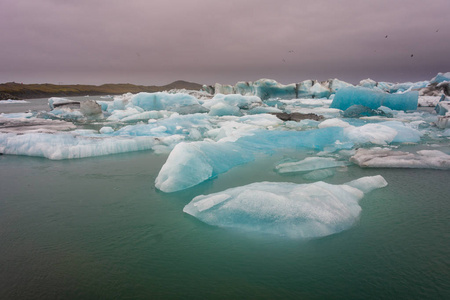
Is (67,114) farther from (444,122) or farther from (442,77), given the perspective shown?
(442,77)

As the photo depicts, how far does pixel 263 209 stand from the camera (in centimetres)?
278

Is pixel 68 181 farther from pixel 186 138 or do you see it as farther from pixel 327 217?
pixel 186 138

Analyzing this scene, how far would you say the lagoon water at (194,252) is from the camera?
193 cm

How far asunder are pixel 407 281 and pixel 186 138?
22.9 ft

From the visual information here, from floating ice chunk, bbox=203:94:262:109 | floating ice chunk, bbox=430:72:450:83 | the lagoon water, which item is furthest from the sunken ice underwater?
floating ice chunk, bbox=430:72:450:83

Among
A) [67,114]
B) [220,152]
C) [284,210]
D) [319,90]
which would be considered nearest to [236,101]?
[67,114]

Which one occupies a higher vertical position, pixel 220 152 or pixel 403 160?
pixel 220 152

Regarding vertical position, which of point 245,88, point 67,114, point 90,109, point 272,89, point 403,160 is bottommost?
point 403,160

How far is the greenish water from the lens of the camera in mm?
1934

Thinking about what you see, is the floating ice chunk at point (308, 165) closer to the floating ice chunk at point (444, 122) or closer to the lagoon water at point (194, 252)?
the lagoon water at point (194, 252)

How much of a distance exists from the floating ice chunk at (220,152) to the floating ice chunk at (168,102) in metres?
9.55

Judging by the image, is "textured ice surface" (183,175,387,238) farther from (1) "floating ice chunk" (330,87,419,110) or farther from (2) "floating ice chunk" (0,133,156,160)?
(1) "floating ice chunk" (330,87,419,110)

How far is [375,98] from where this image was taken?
14.4 meters

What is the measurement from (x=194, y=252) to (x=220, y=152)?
2.86 m
